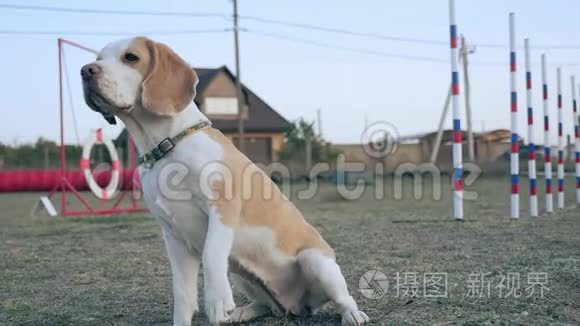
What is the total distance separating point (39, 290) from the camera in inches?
162

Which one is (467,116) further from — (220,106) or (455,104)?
(455,104)

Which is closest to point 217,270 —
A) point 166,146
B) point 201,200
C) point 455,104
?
point 201,200

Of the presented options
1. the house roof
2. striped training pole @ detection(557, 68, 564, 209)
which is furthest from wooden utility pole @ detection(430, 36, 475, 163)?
striped training pole @ detection(557, 68, 564, 209)

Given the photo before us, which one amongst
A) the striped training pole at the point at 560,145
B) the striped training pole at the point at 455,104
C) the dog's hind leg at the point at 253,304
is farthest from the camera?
the striped training pole at the point at 560,145

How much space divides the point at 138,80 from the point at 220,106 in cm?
2788

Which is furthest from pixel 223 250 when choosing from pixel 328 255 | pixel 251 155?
pixel 251 155

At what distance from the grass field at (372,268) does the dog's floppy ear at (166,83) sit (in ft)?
3.78

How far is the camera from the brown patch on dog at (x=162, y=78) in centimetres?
264

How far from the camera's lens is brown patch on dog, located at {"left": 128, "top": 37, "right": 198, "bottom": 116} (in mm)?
2641

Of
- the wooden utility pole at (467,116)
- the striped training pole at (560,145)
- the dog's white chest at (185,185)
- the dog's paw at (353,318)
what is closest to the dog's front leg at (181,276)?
the dog's white chest at (185,185)

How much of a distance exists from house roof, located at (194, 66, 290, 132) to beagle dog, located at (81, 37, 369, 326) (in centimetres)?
2639

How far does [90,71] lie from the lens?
2545 mm

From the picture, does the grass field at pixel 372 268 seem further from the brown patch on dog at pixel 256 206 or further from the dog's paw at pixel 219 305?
the dog's paw at pixel 219 305

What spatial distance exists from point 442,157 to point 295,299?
2883 centimetres
